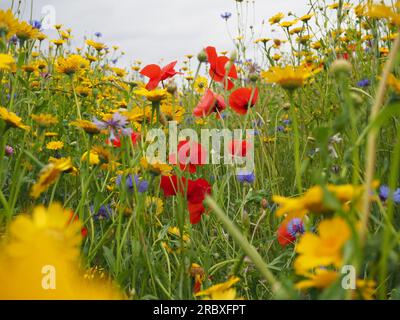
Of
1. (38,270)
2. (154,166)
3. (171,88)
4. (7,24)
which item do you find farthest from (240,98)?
(38,270)

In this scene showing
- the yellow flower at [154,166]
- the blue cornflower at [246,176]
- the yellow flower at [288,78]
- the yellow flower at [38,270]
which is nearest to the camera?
the yellow flower at [38,270]

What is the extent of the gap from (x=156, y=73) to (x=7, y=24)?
28cm

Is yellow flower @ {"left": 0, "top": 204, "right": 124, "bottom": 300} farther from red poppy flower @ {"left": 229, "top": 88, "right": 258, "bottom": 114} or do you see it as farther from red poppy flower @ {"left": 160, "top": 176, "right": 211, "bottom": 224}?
red poppy flower @ {"left": 229, "top": 88, "right": 258, "bottom": 114}

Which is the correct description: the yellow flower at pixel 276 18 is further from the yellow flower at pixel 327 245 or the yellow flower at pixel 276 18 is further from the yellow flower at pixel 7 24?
the yellow flower at pixel 327 245

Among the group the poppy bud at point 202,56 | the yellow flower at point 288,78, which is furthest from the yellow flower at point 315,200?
the poppy bud at point 202,56

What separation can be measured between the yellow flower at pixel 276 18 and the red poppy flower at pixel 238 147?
106 cm

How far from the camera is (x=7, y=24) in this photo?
771 millimetres

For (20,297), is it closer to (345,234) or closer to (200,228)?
(345,234)

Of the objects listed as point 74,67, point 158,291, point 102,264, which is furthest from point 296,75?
point 74,67

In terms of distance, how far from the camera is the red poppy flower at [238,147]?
0.80m

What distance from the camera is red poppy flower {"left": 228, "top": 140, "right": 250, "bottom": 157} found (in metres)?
0.80

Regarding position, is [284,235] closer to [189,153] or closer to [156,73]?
[189,153]

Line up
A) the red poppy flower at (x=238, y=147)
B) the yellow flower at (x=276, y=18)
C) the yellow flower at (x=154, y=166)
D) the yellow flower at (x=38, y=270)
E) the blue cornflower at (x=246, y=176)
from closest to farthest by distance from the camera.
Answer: the yellow flower at (x=38, y=270) → the yellow flower at (x=154, y=166) → the red poppy flower at (x=238, y=147) → the blue cornflower at (x=246, y=176) → the yellow flower at (x=276, y=18)

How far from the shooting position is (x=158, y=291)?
66 centimetres
